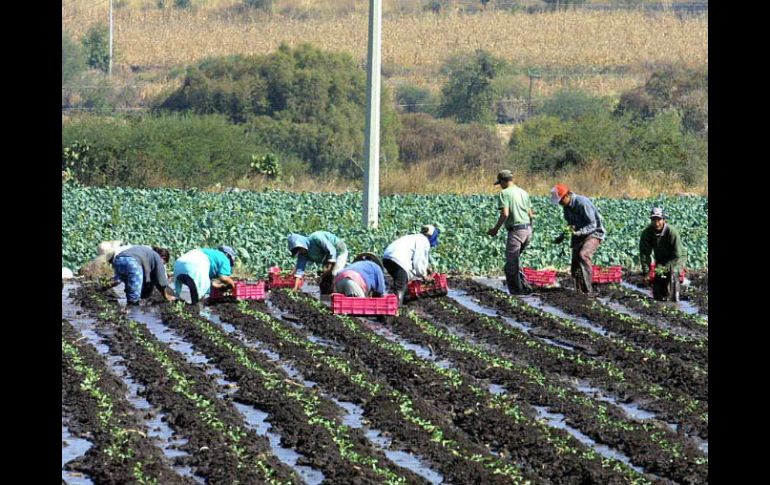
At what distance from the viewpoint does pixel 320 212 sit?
27.0 m

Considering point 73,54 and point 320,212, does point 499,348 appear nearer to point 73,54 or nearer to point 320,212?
point 320,212

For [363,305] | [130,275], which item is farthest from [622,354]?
[130,275]

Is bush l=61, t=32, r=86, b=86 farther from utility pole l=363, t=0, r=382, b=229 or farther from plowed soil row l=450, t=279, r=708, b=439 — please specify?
plowed soil row l=450, t=279, r=708, b=439

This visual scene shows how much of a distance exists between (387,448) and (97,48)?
5749 centimetres

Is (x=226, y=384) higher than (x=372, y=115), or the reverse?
(x=372, y=115)

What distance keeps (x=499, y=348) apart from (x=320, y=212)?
42.2 feet

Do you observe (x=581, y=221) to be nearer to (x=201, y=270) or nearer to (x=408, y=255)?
(x=408, y=255)

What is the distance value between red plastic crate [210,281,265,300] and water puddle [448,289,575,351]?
8.33 ft

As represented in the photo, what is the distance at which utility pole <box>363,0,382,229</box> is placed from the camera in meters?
23.3

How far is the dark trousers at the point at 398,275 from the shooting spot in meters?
16.5

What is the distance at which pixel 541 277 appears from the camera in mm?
18906

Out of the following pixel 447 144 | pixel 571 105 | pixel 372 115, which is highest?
pixel 571 105

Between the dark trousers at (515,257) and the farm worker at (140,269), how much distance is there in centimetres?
430
